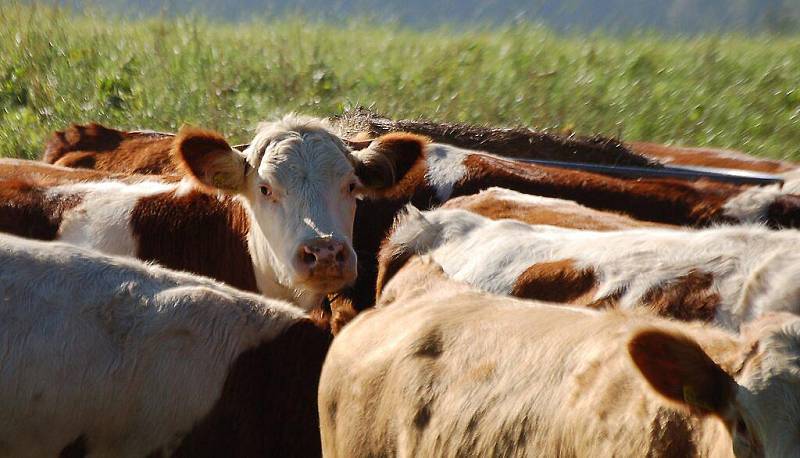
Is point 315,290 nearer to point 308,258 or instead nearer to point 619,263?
point 308,258

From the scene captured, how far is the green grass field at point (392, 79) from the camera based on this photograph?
12.9 m

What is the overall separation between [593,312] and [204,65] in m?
12.0

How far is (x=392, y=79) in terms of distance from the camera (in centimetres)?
1538

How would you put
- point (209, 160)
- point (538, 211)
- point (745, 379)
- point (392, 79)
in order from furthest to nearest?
point (392, 79) < point (209, 160) < point (538, 211) < point (745, 379)

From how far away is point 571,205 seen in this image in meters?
5.87

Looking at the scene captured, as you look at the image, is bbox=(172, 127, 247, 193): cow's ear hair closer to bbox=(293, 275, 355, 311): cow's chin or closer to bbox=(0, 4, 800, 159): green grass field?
bbox=(293, 275, 355, 311): cow's chin

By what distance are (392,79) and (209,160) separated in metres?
9.50

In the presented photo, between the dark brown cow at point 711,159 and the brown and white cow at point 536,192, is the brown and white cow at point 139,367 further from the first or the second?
the dark brown cow at point 711,159

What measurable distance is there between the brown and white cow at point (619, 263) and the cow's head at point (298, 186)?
64 centimetres

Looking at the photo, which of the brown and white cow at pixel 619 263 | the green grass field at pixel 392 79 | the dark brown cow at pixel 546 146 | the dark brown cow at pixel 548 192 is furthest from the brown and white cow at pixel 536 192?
the green grass field at pixel 392 79

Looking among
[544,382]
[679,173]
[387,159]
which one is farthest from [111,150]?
[544,382]

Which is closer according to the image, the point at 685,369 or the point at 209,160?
the point at 685,369

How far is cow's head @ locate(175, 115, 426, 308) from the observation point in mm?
5555

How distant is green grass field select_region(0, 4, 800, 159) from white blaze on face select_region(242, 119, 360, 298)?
5.47 metres
